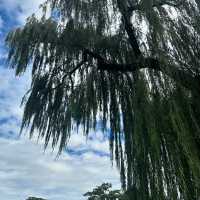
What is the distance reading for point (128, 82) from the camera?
4953 millimetres

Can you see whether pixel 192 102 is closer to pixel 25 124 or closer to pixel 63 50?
pixel 63 50

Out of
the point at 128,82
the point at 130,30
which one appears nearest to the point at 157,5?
the point at 130,30

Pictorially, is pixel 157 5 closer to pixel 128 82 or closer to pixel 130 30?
pixel 130 30

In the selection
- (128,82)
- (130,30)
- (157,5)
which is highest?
(157,5)

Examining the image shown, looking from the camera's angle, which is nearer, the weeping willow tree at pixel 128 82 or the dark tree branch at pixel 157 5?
the weeping willow tree at pixel 128 82

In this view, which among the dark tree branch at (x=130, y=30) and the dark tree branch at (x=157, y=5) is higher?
the dark tree branch at (x=157, y=5)

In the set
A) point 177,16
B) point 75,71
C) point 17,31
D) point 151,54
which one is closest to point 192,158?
point 151,54

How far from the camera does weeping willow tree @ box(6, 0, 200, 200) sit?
3.89 meters

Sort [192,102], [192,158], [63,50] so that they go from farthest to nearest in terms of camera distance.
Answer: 1. [63,50]
2. [192,102]
3. [192,158]

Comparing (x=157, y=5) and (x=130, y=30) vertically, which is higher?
(x=157, y=5)

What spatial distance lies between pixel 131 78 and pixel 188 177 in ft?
5.33

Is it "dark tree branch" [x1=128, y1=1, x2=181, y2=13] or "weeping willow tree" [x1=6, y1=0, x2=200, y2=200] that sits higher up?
"dark tree branch" [x1=128, y1=1, x2=181, y2=13]

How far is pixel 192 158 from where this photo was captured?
12.2 ft

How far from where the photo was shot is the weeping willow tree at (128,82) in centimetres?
389
